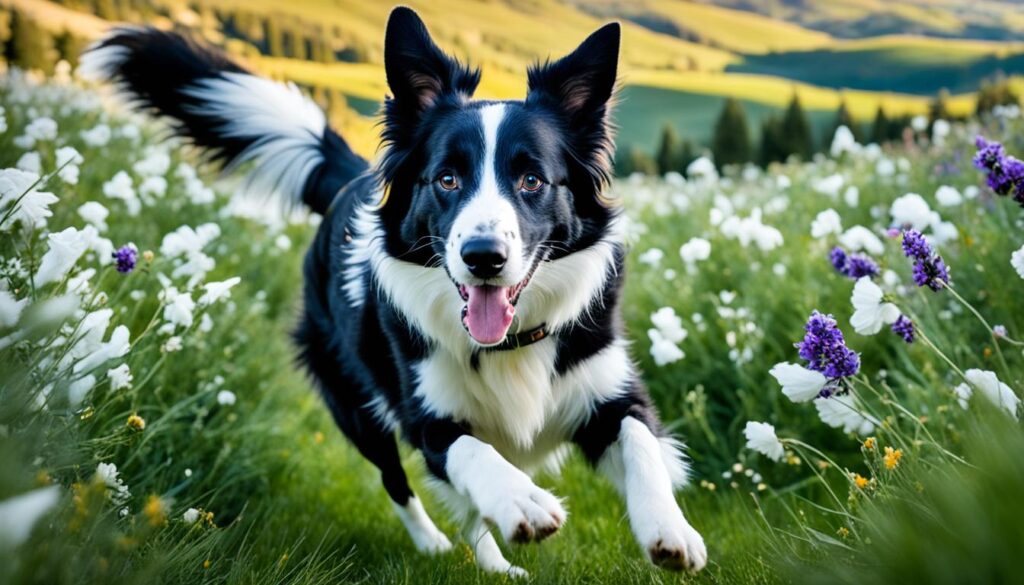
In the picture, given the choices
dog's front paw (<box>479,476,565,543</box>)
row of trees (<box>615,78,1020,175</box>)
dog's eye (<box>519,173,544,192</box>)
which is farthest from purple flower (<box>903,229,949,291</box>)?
row of trees (<box>615,78,1020,175</box>)

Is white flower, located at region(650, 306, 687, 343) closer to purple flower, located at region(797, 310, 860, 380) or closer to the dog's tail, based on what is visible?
purple flower, located at region(797, 310, 860, 380)

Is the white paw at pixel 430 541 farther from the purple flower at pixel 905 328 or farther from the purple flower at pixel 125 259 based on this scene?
the purple flower at pixel 905 328

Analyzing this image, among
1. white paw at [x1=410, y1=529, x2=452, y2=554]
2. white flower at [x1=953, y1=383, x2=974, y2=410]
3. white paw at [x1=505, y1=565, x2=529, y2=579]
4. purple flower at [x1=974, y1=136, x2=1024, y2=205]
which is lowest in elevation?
white paw at [x1=410, y1=529, x2=452, y2=554]

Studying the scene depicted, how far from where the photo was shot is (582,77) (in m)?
3.64

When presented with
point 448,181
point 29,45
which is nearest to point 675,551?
point 448,181

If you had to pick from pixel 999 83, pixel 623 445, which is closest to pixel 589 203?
pixel 623 445

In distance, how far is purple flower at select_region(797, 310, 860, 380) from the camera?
2441mm

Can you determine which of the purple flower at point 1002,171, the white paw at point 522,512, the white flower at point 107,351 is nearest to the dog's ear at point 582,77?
the purple flower at point 1002,171

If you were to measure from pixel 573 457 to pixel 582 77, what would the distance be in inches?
72.8

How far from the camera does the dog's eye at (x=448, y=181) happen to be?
131 inches

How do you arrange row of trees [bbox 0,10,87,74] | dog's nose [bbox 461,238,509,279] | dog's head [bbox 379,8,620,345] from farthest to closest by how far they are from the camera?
row of trees [bbox 0,10,87,74] < dog's head [bbox 379,8,620,345] < dog's nose [bbox 461,238,509,279]

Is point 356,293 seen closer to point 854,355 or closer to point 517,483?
point 517,483

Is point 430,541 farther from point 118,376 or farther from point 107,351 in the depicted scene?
point 107,351

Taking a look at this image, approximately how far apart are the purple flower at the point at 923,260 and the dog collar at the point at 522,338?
1434mm
